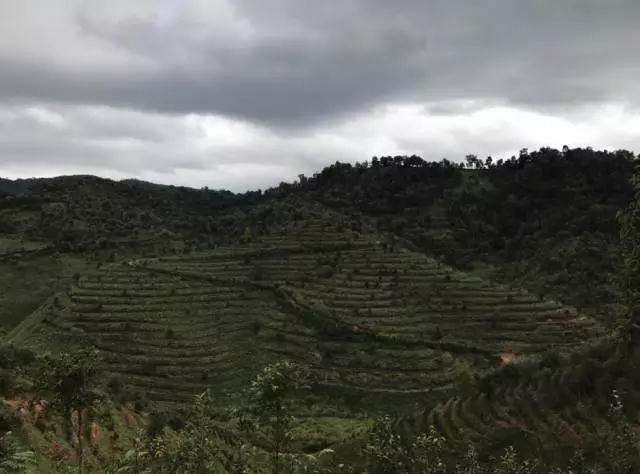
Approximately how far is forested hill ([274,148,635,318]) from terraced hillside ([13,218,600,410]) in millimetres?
17313

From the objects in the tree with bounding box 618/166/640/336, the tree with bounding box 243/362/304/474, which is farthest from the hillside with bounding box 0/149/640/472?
the tree with bounding box 618/166/640/336

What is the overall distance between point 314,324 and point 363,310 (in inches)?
165

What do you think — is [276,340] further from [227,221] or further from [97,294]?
[227,221]

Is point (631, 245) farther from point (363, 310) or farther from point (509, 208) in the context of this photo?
point (509, 208)

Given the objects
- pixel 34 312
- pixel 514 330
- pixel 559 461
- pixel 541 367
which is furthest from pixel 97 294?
pixel 559 461

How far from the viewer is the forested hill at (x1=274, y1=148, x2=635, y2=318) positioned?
222 feet

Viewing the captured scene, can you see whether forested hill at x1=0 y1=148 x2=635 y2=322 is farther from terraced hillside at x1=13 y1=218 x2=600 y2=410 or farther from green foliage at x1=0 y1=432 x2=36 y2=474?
green foliage at x1=0 y1=432 x2=36 y2=474

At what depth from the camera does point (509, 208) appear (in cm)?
9138

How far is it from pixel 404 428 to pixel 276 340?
68.8 ft

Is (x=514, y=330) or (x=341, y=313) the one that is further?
(x=341, y=313)

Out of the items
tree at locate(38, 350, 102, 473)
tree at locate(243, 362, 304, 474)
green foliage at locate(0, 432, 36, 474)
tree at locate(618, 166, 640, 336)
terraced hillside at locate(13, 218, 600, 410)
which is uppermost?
tree at locate(618, 166, 640, 336)

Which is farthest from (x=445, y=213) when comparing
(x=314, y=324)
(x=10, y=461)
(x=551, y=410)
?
(x=10, y=461)

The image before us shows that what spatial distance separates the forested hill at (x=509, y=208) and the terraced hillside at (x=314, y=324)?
17.3 m

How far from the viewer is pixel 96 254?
227 feet
